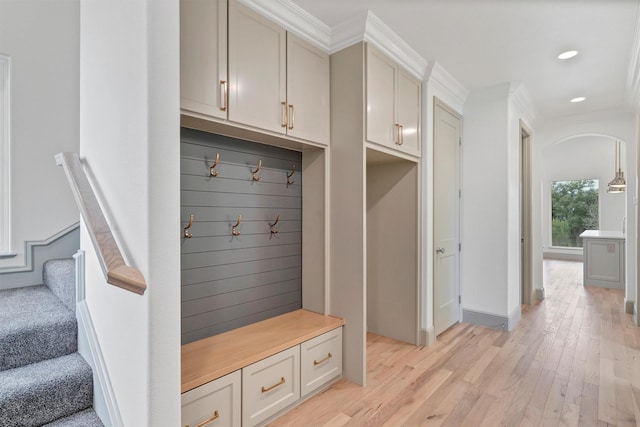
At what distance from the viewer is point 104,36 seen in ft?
4.90

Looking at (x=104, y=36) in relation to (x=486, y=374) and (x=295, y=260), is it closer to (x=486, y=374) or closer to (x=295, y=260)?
(x=295, y=260)

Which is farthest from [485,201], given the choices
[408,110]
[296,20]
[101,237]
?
[101,237]

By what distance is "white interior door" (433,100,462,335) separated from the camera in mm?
3248

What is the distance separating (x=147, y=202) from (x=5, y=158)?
230 centimetres

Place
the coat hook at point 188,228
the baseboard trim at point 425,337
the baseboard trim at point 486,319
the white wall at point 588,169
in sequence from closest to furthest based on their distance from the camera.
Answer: the coat hook at point 188,228 → the baseboard trim at point 425,337 → the baseboard trim at point 486,319 → the white wall at point 588,169

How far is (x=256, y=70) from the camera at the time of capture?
6.44 ft

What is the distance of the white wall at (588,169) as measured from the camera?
7.93 meters

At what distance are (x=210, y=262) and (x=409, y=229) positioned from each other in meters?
1.83

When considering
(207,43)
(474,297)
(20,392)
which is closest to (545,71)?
(474,297)

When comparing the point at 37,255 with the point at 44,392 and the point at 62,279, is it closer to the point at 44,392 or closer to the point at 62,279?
the point at 62,279

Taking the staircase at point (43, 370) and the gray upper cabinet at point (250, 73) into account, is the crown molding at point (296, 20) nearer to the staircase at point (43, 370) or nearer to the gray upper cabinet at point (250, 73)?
the gray upper cabinet at point (250, 73)

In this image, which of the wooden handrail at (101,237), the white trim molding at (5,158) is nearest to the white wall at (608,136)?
the wooden handrail at (101,237)

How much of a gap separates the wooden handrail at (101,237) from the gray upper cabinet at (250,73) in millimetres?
573

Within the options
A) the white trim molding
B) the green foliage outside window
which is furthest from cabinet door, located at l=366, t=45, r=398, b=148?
the green foliage outside window
